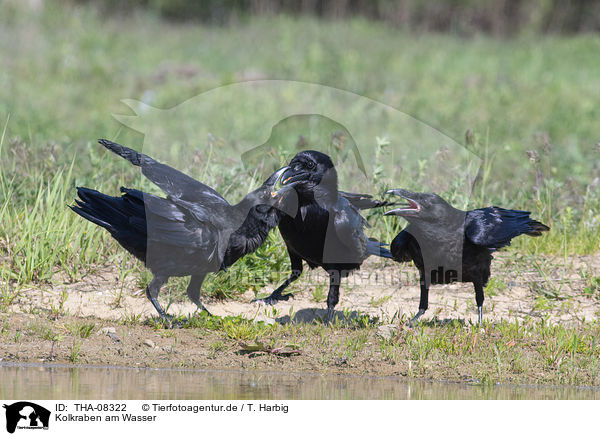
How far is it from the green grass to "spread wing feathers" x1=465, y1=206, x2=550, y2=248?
1340mm

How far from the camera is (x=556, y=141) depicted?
14.0 m

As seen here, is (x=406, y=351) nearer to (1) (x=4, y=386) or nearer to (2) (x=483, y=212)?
(2) (x=483, y=212)

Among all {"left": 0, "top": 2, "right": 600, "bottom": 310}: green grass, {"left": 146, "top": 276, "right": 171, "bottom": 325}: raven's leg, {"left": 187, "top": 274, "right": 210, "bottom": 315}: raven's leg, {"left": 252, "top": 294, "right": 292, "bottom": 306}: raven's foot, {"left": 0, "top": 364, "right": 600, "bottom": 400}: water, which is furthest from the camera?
{"left": 0, "top": 2, "right": 600, "bottom": 310}: green grass

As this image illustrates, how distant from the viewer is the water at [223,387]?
4363mm

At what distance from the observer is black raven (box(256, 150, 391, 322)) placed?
5445 millimetres

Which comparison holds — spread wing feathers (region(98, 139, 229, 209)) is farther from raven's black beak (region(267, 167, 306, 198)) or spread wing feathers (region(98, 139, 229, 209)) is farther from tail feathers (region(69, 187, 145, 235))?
raven's black beak (region(267, 167, 306, 198))

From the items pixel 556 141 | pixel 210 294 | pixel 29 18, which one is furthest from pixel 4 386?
pixel 29 18

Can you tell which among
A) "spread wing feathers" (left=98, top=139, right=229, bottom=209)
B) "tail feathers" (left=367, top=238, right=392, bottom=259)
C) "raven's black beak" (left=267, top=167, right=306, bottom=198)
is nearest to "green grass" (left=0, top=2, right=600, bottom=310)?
"tail feathers" (left=367, top=238, right=392, bottom=259)

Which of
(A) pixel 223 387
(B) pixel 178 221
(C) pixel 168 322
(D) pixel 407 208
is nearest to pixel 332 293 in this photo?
(D) pixel 407 208

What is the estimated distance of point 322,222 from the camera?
5.55m

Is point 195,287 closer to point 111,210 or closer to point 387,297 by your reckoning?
point 111,210
